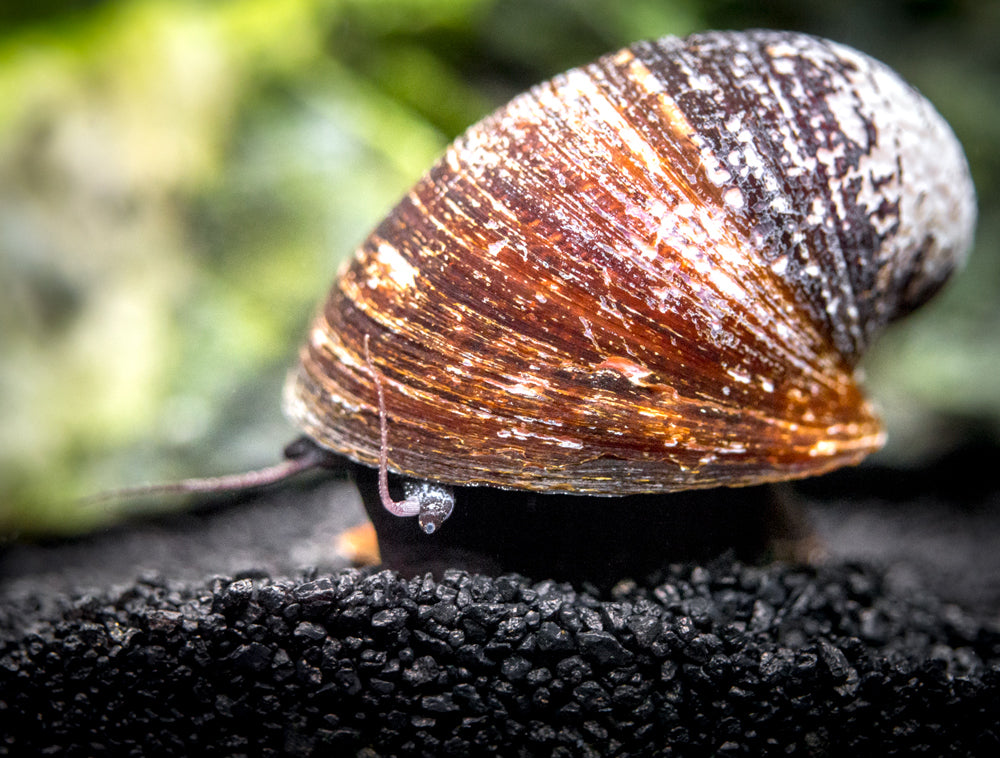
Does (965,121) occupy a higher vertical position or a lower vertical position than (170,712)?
higher

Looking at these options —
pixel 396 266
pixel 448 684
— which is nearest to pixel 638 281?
pixel 396 266

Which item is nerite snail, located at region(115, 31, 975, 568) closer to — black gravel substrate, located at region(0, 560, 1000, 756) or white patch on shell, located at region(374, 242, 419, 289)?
white patch on shell, located at region(374, 242, 419, 289)

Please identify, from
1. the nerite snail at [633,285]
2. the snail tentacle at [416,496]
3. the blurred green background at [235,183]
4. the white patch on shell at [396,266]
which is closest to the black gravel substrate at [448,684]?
the snail tentacle at [416,496]

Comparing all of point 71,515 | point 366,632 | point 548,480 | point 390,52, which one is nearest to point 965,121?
point 390,52

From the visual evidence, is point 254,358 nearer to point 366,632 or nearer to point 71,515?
point 71,515

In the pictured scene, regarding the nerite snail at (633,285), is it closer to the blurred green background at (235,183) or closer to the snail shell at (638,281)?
the snail shell at (638,281)

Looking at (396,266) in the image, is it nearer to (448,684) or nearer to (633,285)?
(633,285)

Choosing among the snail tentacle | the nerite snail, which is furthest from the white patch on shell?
the snail tentacle
